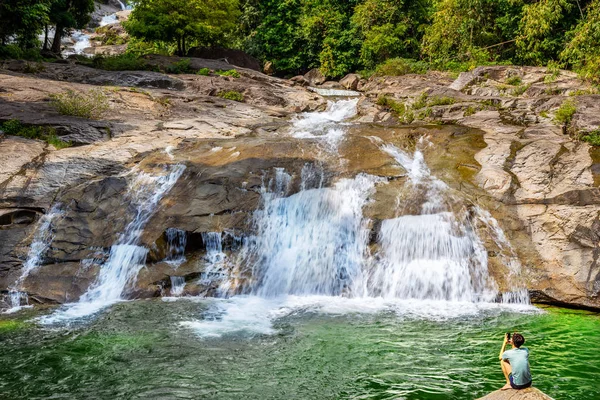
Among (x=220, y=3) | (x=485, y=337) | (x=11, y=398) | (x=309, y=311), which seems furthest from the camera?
(x=220, y=3)

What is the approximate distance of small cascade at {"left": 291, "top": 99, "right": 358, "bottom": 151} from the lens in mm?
17206

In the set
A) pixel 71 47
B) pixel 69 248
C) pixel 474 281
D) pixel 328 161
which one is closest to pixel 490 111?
pixel 328 161

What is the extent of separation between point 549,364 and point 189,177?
10036 millimetres

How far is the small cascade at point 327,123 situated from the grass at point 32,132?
25.7 feet

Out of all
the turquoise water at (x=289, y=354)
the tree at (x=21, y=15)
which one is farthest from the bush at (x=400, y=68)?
the turquoise water at (x=289, y=354)

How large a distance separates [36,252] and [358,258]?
7.97 metres

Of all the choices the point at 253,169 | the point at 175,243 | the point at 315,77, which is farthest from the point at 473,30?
the point at 175,243

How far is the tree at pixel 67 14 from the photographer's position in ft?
103

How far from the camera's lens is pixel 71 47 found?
4494 cm

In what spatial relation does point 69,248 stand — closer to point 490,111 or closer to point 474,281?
point 474,281

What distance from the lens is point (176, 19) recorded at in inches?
1167

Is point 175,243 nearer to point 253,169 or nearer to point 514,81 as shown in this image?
point 253,169

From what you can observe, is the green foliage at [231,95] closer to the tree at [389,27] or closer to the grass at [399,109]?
the grass at [399,109]

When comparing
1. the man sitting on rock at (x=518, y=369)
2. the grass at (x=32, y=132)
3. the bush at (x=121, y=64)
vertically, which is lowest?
the man sitting on rock at (x=518, y=369)
